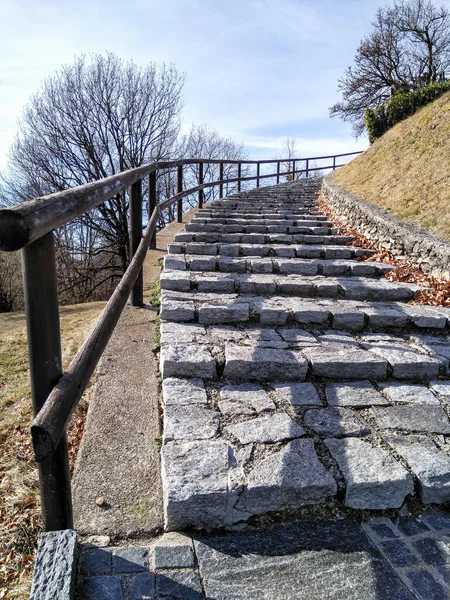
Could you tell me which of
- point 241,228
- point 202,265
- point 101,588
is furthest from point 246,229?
point 101,588

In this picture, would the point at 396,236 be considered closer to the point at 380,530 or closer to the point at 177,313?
the point at 177,313

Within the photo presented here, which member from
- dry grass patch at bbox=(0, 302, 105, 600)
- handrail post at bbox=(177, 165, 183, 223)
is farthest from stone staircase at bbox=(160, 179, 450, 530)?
handrail post at bbox=(177, 165, 183, 223)

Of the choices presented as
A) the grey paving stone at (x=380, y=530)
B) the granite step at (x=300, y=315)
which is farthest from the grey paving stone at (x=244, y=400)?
the granite step at (x=300, y=315)

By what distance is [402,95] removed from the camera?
12195 mm

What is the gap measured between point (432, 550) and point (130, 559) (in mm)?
1089

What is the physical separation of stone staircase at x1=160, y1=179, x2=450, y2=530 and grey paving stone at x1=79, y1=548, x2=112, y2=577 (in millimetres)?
250

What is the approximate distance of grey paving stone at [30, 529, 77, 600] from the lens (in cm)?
125

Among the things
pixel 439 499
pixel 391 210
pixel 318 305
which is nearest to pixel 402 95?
pixel 391 210

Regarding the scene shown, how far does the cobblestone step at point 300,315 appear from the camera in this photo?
3.35 metres

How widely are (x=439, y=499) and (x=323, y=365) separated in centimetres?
98

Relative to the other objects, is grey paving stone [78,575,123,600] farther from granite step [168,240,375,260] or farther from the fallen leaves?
granite step [168,240,375,260]

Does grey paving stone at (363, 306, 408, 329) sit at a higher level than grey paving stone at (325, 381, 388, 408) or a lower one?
higher

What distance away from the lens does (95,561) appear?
4.76ft

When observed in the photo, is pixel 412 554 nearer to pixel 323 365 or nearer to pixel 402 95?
pixel 323 365
